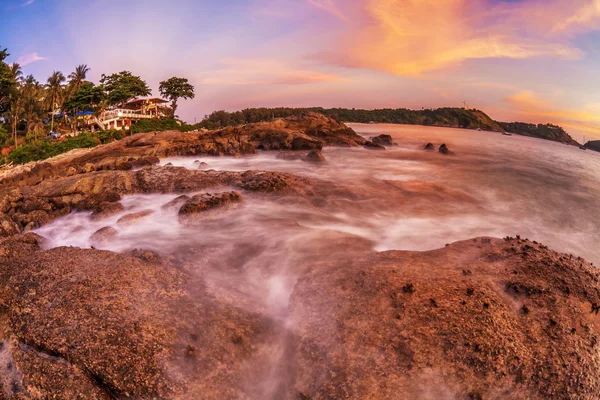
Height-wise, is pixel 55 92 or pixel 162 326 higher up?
pixel 55 92

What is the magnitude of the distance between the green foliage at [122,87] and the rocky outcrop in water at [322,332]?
164ft

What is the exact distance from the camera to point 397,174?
19203 millimetres

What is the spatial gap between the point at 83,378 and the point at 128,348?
522 millimetres

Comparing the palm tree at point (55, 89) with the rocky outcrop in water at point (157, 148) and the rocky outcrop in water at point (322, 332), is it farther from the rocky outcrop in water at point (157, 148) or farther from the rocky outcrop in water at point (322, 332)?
the rocky outcrop in water at point (322, 332)

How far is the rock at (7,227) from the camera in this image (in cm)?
905

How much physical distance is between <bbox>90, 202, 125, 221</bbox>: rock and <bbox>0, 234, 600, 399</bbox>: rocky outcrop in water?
4281 millimetres

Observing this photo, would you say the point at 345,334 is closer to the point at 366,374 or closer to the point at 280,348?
the point at 366,374

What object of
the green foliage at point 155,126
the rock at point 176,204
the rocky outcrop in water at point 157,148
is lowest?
the rock at point 176,204

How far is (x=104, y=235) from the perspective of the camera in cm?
856

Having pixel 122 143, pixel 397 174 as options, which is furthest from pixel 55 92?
pixel 397 174

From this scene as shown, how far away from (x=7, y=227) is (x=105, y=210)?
243 centimetres

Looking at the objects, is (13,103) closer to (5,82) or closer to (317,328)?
(5,82)

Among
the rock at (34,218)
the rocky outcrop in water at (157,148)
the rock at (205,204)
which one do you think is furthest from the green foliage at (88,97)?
the rock at (205,204)

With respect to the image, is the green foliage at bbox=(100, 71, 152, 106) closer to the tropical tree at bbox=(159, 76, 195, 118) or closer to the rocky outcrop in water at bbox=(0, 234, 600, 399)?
the tropical tree at bbox=(159, 76, 195, 118)
